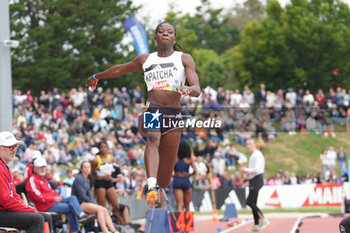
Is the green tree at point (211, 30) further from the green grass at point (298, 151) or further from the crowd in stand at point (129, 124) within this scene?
the crowd in stand at point (129, 124)

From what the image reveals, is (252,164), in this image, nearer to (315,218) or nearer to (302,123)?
(315,218)

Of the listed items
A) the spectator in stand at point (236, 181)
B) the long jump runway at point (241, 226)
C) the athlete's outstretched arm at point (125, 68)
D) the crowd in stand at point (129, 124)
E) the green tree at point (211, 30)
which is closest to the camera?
the athlete's outstretched arm at point (125, 68)

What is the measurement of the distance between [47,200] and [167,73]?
231 inches

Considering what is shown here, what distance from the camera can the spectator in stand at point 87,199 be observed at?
1289 centimetres

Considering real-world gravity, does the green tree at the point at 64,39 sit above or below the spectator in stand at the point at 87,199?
above

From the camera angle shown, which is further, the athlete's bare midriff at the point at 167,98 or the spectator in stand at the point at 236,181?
the spectator in stand at the point at 236,181

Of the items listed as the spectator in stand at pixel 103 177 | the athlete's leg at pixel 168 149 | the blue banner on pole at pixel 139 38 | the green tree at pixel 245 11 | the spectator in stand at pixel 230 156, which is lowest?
the spectator in stand at pixel 230 156

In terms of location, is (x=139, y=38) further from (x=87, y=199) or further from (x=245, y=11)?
(x=245, y=11)

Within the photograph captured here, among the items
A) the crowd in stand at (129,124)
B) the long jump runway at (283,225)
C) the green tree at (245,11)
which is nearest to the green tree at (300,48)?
the crowd in stand at (129,124)

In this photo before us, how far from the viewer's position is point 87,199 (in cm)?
1324

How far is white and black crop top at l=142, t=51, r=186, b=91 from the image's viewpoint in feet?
23.6

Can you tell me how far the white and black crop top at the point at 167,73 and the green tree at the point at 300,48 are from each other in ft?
148

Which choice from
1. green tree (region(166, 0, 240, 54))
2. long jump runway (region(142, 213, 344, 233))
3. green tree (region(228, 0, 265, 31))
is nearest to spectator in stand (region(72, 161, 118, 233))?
long jump runway (region(142, 213, 344, 233))

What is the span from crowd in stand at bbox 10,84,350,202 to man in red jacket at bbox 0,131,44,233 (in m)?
10.2
